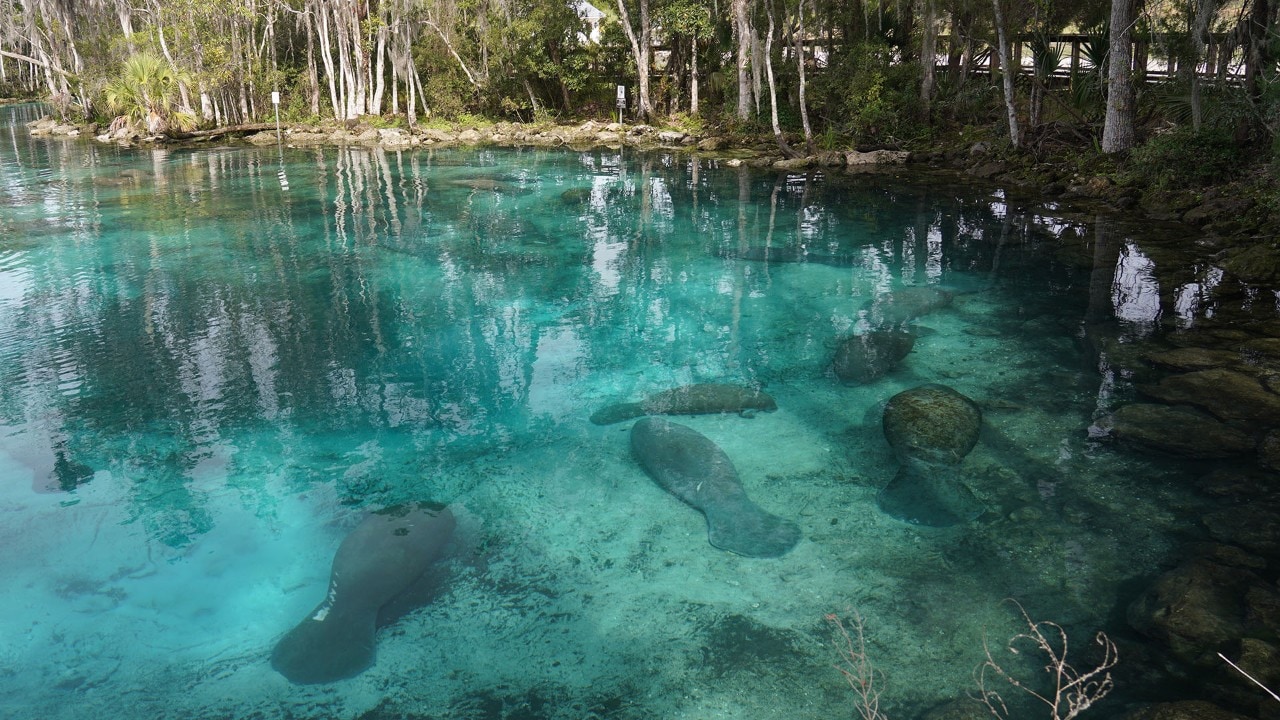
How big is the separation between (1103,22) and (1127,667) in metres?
20.1

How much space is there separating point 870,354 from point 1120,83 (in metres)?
12.8

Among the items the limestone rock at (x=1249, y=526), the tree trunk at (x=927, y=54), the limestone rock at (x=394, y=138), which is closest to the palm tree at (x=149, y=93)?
the limestone rock at (x=394, y=138)

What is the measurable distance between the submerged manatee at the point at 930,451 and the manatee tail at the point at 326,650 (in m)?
4.05

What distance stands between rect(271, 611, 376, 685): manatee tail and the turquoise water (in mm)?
86

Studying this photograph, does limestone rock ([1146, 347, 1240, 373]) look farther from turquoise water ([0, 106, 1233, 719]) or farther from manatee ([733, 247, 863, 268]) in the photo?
manatee ([733, 247, 863, 268])

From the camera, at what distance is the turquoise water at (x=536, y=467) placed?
5.00m

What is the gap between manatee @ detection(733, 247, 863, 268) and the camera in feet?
46.6

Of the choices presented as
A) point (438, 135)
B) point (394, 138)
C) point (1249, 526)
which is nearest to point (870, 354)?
point (1249, 526)

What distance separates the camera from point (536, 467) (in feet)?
24.1

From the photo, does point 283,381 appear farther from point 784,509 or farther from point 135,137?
point 135,137

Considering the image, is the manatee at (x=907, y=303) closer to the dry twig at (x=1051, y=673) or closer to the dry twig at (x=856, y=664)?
the dry twig at (x=1051, y=673)

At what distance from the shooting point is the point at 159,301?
1198 centimetres

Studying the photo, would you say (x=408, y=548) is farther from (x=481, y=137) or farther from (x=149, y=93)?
(x=149, y=93)

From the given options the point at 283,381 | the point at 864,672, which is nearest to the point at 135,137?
the point at 283,381
